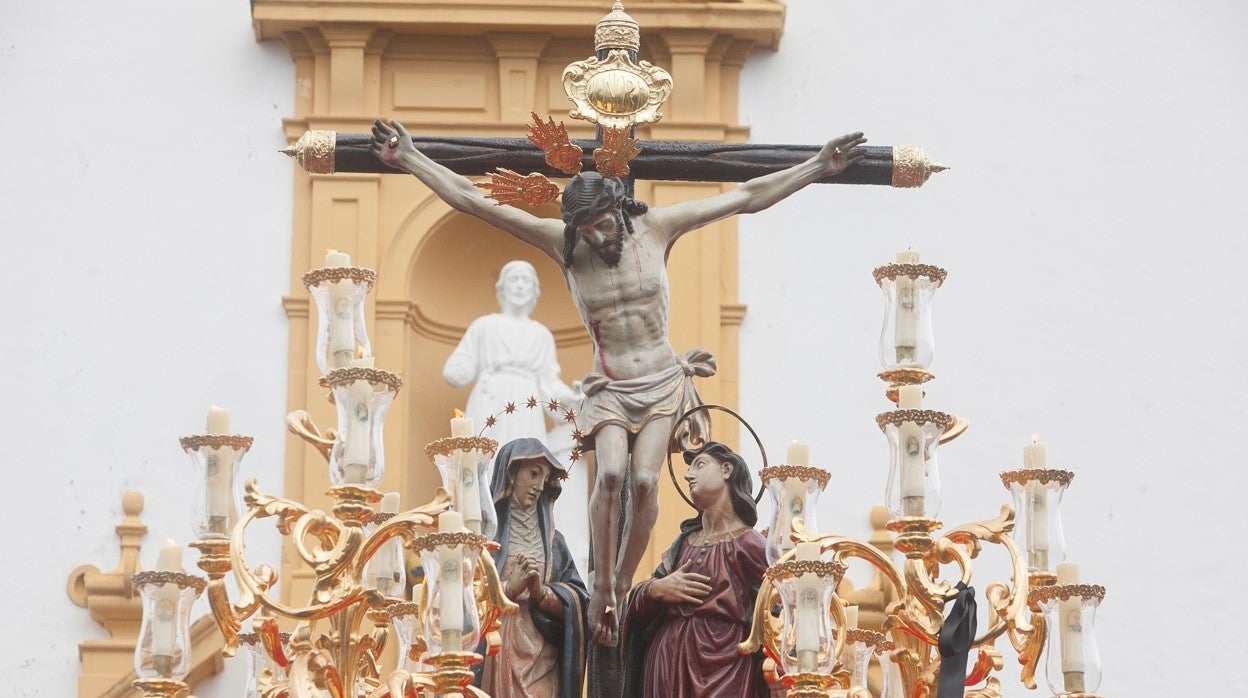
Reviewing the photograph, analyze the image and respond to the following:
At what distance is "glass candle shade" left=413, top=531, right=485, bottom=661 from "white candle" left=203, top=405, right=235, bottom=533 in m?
0.90

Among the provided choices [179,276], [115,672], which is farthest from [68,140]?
[115,672]

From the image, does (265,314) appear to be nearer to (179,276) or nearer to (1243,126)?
(179,276)

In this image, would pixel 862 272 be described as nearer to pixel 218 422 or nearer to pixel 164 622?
pixel 218 422

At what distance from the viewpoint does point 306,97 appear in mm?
16734

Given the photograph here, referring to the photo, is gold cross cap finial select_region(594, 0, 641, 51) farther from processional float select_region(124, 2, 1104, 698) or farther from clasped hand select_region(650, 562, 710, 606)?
clasped hand select_region(650, 562, 710, 606)

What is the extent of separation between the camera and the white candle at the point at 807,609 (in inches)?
384

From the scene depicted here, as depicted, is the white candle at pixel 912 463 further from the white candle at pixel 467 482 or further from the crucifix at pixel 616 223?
the white candle at pixel 467 482

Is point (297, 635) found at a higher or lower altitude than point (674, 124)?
lower

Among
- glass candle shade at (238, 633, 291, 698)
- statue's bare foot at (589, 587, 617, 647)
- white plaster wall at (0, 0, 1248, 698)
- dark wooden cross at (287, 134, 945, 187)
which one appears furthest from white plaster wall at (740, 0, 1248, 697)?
glass candle shade at (238, 633, 291, 698)

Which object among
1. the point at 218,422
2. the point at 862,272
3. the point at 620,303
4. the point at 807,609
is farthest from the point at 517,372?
the point at 807,609

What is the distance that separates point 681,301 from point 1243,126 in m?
3.07

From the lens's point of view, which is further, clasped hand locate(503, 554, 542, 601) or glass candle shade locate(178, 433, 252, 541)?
clasped hand locate(503, 554, 542, 601)

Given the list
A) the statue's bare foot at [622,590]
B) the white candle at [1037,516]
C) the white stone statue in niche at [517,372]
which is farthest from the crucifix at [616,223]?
the white stone statue in niche at [517,372]

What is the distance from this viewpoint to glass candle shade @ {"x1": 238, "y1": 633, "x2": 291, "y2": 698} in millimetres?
10836
